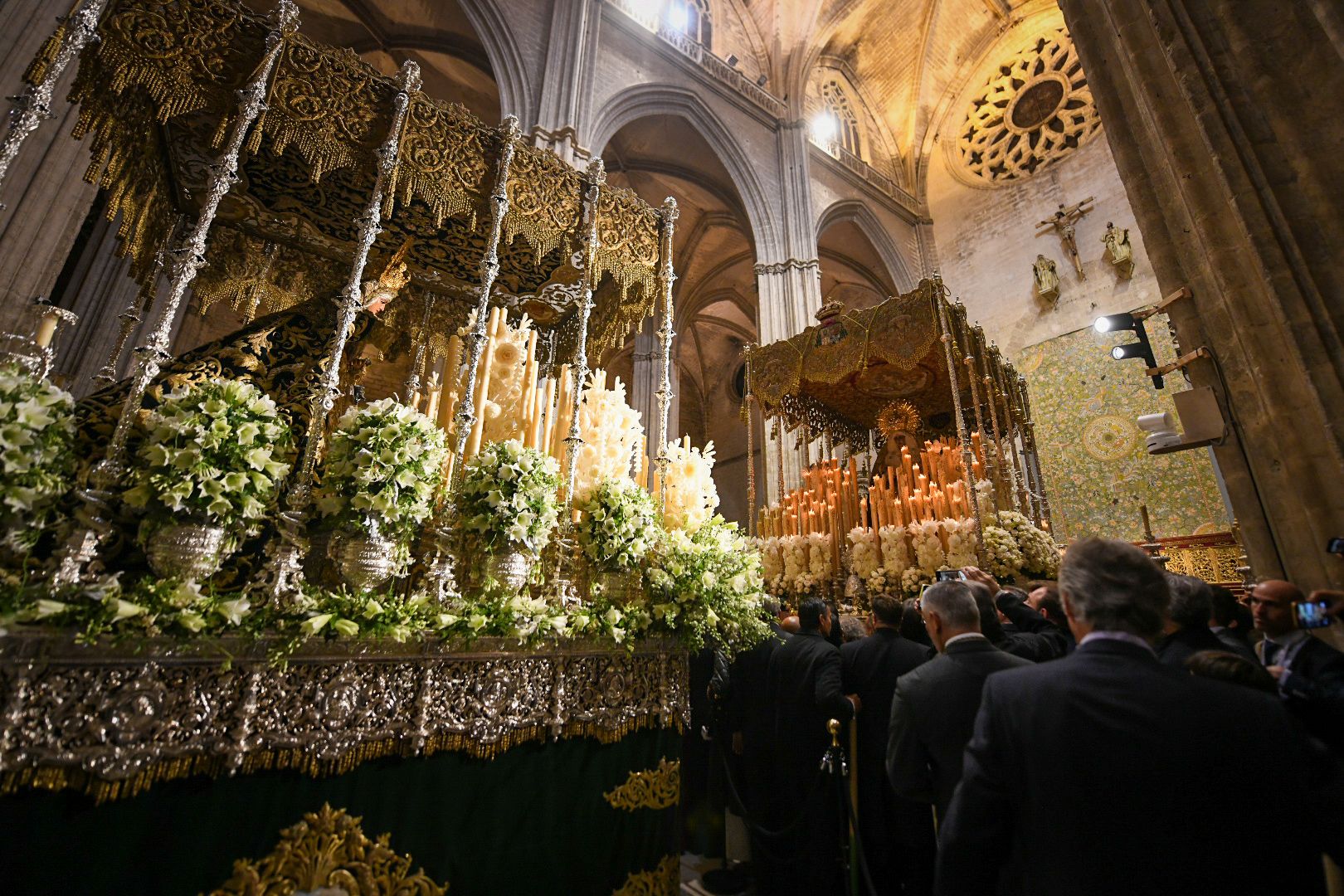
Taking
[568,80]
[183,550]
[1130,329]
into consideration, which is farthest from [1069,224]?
[183,550]

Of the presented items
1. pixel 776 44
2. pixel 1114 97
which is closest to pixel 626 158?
pixel 776 44

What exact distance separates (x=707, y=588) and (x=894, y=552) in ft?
14.0

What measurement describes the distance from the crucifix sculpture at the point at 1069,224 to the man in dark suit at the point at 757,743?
42.2 ft

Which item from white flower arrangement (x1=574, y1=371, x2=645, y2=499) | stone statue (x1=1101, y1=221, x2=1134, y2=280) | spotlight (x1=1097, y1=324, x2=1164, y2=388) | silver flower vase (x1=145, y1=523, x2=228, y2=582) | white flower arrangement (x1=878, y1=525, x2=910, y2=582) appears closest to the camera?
silver flower vase (x1=145, y1=523, x2=228, y2=582)

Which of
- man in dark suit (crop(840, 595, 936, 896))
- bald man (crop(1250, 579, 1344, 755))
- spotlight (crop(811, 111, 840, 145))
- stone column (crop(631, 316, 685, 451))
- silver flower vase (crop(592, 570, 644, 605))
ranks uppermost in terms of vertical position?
spotlight (crop(811, 111, 840, 145))

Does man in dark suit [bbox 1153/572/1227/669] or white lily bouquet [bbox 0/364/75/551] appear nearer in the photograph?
white lily bouquet [bbox 0/364/75/551]

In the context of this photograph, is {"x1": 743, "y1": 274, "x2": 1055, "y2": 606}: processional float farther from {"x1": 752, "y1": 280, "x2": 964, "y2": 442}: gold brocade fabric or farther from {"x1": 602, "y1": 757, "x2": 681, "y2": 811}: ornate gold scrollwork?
{"x1": 602, "y1": 757, "x2": 681, "y2": 811}: ornate gold scrollwork

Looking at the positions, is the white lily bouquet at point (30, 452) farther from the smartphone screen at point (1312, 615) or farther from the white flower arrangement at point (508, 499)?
the smartphone screen at point (1312, 615)

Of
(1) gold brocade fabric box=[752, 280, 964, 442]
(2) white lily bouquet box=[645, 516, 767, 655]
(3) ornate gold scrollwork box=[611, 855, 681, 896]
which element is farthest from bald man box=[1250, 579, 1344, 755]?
(1) gold brocade fabric box=[752, 280, 964, 442]

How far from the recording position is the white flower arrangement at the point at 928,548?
6.18 m

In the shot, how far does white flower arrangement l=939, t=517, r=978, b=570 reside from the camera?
19.4ft

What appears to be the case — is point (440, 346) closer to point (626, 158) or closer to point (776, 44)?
point (626, 158)

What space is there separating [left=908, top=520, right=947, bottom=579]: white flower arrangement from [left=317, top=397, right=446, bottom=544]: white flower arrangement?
5.54 meters

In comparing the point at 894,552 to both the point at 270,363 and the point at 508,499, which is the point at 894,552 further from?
the point at 270,363
